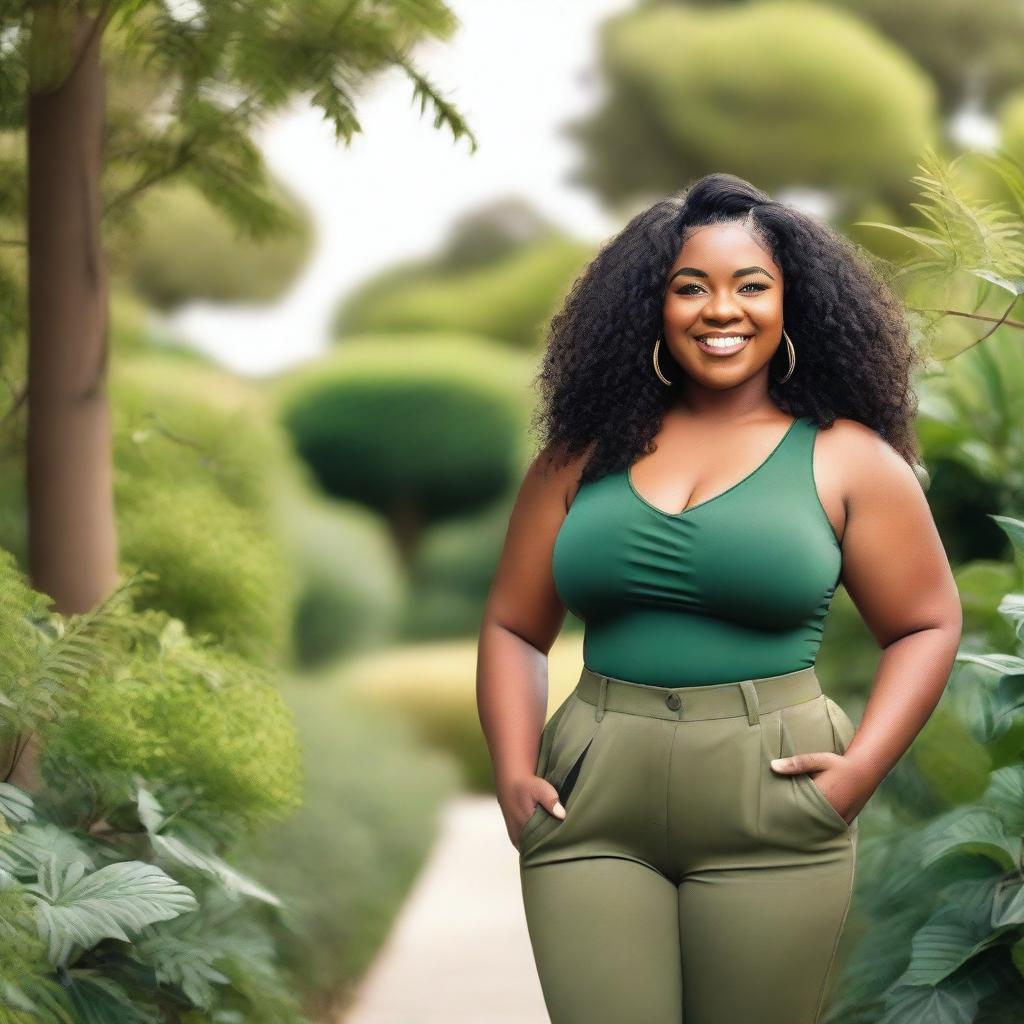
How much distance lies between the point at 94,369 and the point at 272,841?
1836 millimetres

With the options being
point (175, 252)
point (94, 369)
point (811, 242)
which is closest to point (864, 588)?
point (811, 242)

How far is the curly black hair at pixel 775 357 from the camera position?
7.39ft

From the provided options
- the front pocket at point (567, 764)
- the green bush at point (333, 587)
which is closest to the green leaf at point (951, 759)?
the front pocket at point (567, 764)

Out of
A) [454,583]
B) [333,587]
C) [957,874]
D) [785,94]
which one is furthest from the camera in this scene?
[785,94]

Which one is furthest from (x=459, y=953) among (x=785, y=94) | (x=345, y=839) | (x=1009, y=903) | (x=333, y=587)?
(x=785, y=94)

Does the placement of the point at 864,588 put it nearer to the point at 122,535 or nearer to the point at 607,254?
the point at 607,254

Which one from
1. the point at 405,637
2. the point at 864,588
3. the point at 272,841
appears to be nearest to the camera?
the point at 864,588

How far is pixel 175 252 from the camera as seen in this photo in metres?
15.4

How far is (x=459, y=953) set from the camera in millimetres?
5266

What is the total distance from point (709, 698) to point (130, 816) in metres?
1.26

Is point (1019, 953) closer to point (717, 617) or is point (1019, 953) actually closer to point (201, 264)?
point (717, 617)

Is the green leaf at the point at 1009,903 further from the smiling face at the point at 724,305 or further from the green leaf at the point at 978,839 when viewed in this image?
the smiling face at the point at 724,305

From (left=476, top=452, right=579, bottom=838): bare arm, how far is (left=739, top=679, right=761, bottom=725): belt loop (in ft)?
1.08

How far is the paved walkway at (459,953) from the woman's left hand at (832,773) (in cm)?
253
